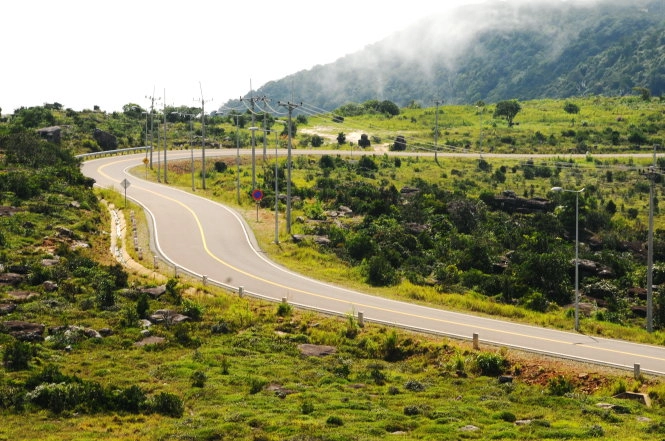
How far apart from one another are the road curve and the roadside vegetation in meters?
1.68

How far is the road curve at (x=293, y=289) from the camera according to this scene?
33969 millimetres

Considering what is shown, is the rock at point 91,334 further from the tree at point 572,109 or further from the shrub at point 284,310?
the tree at point 572,109

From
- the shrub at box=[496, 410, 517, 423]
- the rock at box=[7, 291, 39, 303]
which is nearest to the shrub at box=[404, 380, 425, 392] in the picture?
the shrub at box=[496, 410, 517, 423]

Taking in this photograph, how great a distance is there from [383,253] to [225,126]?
82255 millimetres

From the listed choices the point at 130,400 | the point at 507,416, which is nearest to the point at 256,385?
the point at 130,400

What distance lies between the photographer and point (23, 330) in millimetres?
32656

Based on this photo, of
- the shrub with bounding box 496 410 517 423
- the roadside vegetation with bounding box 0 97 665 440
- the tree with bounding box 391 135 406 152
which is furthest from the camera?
the tree with bounding box 391 135 406 152

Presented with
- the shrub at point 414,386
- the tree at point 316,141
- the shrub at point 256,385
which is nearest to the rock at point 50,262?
the shrub at point 256,385

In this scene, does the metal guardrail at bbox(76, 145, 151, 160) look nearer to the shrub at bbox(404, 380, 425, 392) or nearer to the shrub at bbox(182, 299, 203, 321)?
the shrub at bbox(182, 299, 203, 321)

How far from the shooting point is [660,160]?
88688 mm

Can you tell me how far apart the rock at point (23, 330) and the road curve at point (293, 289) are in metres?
12.4

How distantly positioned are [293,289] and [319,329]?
739cm

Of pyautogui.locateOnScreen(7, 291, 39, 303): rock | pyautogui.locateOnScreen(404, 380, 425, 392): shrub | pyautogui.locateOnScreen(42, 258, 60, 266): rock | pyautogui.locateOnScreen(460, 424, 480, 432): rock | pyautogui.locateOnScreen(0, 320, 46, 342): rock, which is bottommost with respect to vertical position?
pyautogui.locateOnScreen(404, 380, 425, 392): shrub

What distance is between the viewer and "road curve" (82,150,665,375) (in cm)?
3397
